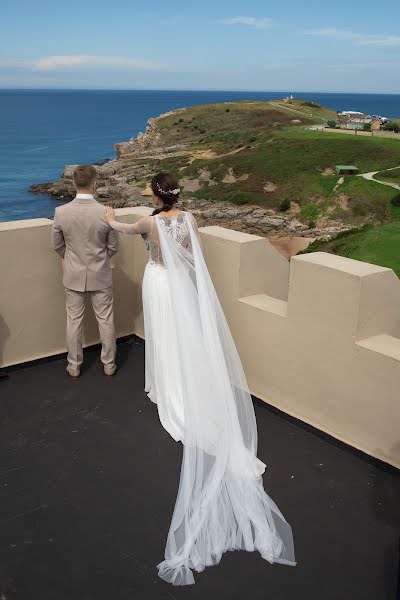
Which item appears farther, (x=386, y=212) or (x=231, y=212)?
(x=231, y=212)

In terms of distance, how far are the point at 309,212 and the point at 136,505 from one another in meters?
42.0

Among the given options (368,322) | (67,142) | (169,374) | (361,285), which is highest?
(361,285)

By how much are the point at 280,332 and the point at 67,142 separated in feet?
363

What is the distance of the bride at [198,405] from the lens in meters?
3.05

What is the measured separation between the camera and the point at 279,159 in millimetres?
52875

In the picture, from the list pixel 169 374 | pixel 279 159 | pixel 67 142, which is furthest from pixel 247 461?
pixel 67 142

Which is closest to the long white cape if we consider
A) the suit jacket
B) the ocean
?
the suit jacket

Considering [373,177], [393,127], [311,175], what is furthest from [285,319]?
[393,127]

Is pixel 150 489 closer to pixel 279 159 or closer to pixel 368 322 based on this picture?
pixel 368 322

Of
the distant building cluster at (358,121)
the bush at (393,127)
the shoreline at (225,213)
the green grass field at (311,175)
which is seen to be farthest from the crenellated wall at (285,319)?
the distant building cluster at (358,121)

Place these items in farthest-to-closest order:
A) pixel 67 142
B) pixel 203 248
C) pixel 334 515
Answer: pixel 67 142, pixel 203 248, pixel 334 515

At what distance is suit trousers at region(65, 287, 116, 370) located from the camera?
185 inches

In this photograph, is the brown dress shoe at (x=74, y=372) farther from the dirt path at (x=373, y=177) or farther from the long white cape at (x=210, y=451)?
the dirt path at (x=373, y=177)

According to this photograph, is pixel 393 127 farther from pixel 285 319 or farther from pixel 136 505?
pixel 136 505
